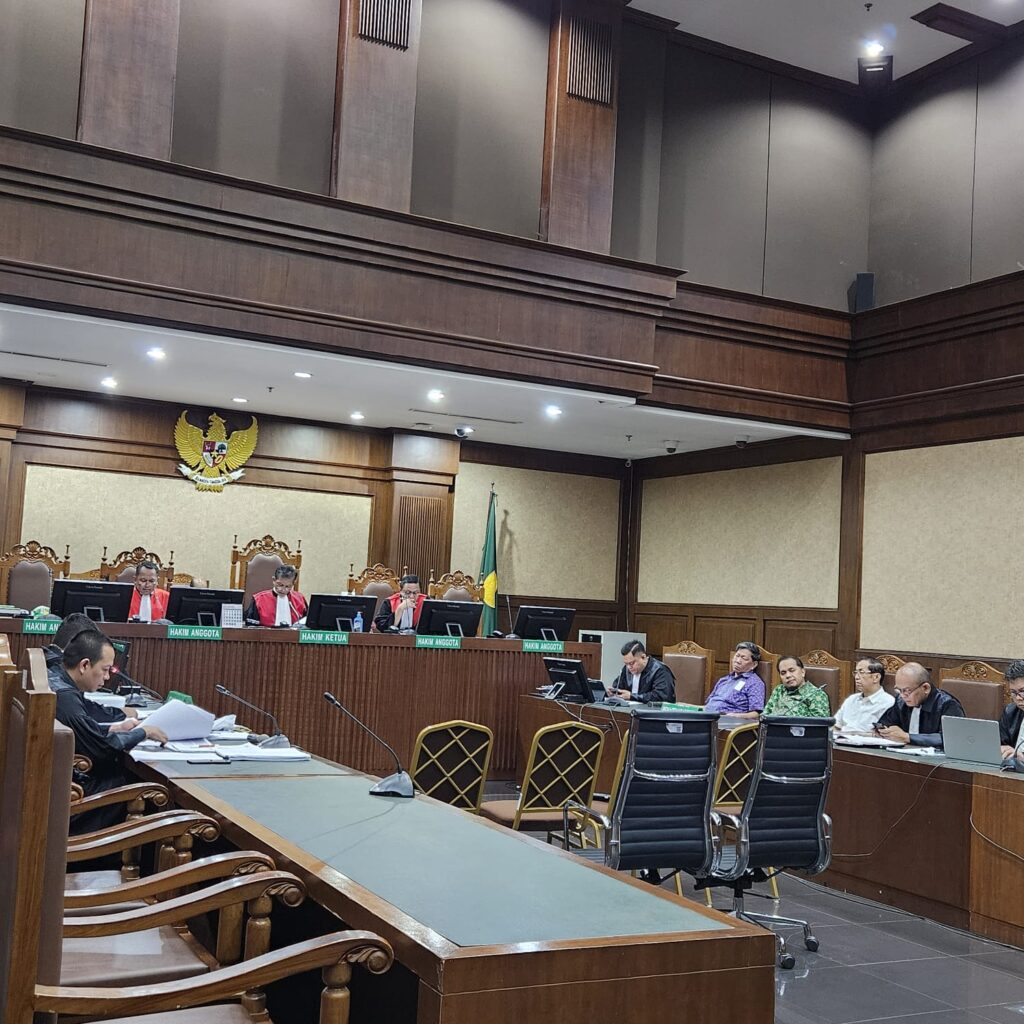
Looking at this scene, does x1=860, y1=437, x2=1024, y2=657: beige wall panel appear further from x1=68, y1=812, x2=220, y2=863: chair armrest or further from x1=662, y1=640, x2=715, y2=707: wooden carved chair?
x1=68, y1=812, x2=220, y2=863: chair armrest

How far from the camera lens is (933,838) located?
215 inches

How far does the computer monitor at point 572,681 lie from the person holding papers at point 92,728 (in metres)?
4.15

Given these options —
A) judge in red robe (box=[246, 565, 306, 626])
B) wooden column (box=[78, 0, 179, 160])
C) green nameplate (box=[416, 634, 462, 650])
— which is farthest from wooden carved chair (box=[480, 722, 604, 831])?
wooden column (box=[78, 0, 179, 160])

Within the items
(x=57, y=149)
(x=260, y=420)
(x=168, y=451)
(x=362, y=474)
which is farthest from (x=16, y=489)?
(x=57, y=149)

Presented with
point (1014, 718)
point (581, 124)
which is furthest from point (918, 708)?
point (581, 124)

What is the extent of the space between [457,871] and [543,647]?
6370 mm

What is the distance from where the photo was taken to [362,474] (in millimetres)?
12688

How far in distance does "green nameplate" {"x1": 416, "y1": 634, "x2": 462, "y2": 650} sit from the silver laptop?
143 inches

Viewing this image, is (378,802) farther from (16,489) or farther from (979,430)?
(16,489)

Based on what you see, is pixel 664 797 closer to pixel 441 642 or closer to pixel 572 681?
pixel 572 681

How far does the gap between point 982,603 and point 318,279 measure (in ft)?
19.0

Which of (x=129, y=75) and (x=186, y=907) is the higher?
(x=129, y=75)

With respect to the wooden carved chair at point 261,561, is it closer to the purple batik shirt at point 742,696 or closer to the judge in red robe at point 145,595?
the judge in red robe at point 145,595

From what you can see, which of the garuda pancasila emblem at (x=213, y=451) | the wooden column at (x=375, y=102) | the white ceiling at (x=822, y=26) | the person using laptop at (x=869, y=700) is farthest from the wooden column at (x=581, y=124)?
the garuda pancasila emblem at (x=213, y=451)
